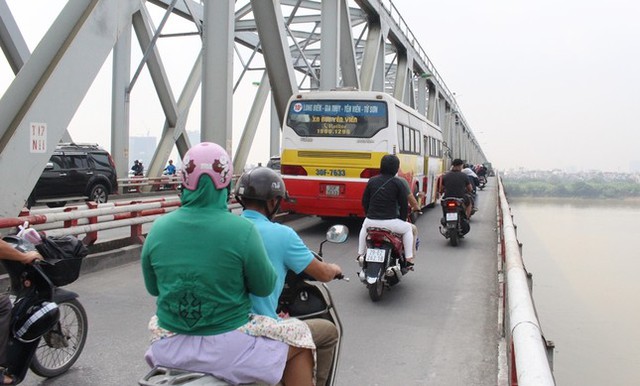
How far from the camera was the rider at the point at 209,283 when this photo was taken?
2.28 m

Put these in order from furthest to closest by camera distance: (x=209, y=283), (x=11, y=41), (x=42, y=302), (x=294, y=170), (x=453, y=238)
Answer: (x=11, y=41) < (x=294, y=170) < (x=453, y=238) < (x=42, y=302) < (x=209, y=283)

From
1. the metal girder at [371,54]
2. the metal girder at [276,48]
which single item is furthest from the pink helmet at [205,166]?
the metal girder at [371,54]

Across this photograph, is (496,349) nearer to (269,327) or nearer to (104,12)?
(269,327)

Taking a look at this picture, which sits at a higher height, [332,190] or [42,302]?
[332,190]

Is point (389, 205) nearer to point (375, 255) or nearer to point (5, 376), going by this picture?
point (375, 255)

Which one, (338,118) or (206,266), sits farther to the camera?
(338,118)

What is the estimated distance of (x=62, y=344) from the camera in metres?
4.30

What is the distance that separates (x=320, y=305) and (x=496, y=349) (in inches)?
103

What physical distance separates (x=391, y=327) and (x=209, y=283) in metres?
3.74

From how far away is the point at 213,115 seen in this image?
11969 mm

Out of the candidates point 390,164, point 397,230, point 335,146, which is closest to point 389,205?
point 397,230

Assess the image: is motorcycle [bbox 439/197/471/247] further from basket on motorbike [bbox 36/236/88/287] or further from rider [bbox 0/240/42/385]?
rider [bbox 0/240/42/385]

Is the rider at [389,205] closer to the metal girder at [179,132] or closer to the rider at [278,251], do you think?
the rider at [278,251]

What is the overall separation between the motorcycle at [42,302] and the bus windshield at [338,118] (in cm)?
790
